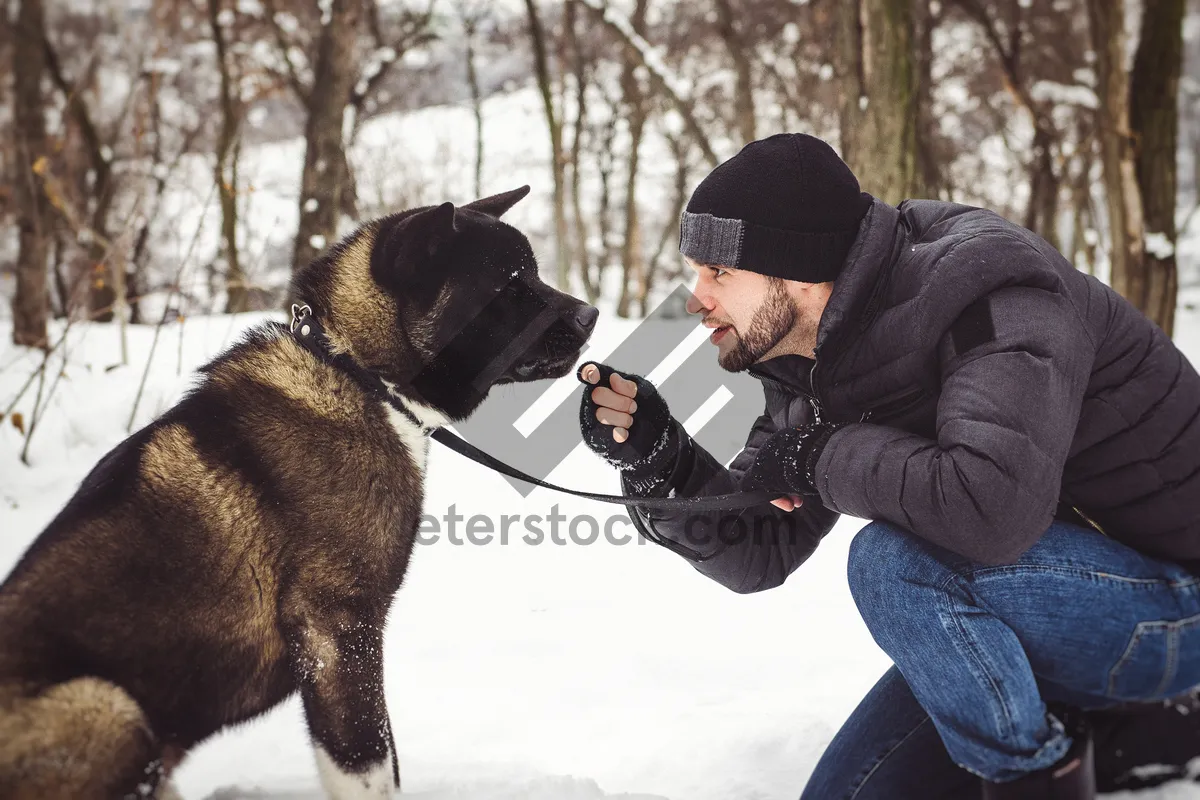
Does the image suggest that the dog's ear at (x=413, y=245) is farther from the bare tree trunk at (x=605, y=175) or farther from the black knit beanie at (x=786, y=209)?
the bare tree trunk at (x=605, y=175)

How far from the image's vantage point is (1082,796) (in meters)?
1.56

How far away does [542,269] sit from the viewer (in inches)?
273

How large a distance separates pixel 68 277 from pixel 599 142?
1329 cm

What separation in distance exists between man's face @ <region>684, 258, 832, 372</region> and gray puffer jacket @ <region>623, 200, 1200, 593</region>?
3.9 inches

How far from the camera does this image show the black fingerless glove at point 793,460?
1789 mm

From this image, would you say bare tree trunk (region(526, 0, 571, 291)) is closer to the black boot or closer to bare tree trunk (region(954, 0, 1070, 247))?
bare tree trunk (region(954, 0, 1070, 247))

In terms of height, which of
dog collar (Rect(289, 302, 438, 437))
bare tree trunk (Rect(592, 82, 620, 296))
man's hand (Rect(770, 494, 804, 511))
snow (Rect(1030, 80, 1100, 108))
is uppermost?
snow (Rect(1030, 80, 1100, 108))

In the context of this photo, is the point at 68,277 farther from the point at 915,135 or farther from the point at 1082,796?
the point at 1082,796

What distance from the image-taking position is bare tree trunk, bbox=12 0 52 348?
7137 millimetres

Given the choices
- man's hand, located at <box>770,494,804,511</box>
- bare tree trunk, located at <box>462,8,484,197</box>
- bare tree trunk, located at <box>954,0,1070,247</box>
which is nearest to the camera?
man's hand, located at <box>770,494,804,511</box>

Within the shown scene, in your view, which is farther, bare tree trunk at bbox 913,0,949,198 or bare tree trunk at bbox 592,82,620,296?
bare tree trunk at bbox 592,82,620,296

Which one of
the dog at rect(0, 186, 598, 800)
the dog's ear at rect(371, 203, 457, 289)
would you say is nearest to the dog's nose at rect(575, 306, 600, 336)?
the dog at rect(0, 186, 598, 800)

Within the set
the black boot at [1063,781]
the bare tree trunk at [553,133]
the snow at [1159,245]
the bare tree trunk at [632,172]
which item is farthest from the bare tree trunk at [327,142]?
the bare tree trunk at [632,172]

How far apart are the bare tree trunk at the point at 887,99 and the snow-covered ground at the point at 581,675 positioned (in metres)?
2.41
